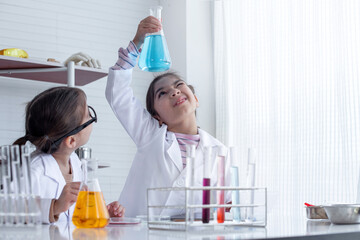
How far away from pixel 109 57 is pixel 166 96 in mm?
1611

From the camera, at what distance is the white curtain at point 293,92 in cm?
250

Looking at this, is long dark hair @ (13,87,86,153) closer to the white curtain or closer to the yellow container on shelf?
the yellow container on shelf

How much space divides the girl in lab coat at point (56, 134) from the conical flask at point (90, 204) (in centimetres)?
51

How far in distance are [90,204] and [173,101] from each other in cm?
95

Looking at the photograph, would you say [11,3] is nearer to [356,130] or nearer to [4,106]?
[4,106]

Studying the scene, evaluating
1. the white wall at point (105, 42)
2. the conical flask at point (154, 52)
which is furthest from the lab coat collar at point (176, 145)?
the white wall at point (105, 42)

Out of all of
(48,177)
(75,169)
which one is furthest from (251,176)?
(75,169)

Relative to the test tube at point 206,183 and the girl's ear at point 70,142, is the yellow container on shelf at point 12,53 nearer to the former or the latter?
the girl's ear at point 70,142

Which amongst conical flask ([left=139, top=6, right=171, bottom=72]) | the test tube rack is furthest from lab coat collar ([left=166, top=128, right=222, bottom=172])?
the test tube rack

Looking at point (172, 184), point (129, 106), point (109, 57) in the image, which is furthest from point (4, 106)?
point (172, 184)

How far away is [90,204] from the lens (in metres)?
1.03

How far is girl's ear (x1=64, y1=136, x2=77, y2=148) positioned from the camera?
168 cm

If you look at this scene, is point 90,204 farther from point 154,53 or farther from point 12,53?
point 12,53

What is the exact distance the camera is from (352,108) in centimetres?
246
